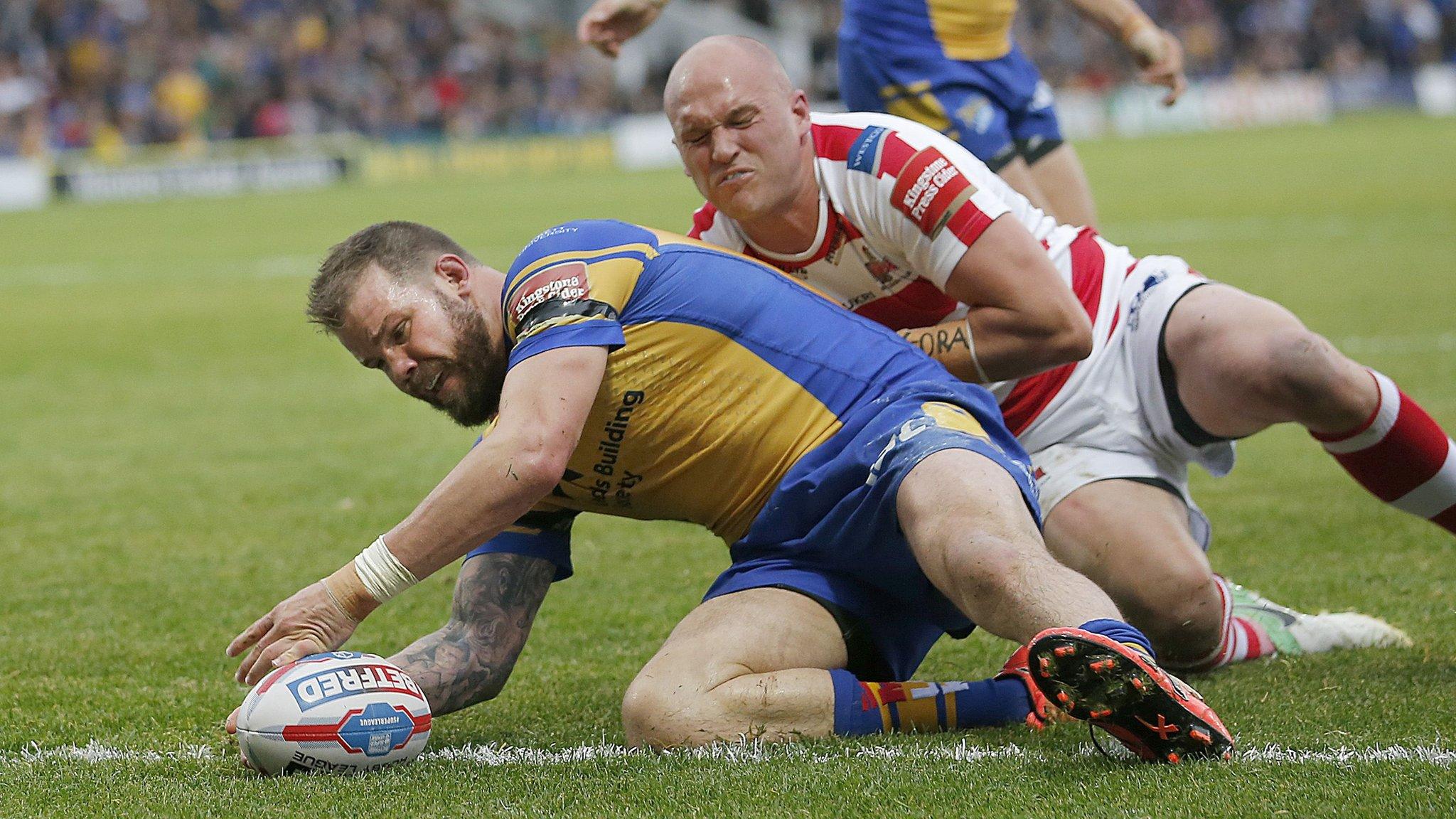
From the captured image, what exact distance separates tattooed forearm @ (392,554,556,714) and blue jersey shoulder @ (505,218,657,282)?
2.46 ft

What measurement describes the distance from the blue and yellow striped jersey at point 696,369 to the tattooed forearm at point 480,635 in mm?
245

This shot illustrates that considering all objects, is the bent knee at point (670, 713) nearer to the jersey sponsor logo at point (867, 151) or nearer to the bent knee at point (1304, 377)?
the jersey sponsor logo at point (867, 151)

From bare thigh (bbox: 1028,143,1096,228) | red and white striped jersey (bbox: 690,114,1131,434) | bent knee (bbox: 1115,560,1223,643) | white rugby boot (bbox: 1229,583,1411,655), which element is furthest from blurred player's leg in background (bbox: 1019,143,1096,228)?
bent knee (bbox: 1115,560,1223,643)

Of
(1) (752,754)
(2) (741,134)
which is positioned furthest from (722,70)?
(1) (752,754)

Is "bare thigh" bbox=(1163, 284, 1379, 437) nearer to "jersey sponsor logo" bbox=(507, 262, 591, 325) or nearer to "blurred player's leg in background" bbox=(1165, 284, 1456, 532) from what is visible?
"blurred player's leg in background" bbox=(1165, 284, 1456, 532)

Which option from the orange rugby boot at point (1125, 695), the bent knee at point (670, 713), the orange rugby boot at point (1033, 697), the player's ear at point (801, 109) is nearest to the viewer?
the orange rugby boot at point (1125, 695)

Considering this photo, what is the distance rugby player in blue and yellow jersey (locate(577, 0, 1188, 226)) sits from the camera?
597 centimetres

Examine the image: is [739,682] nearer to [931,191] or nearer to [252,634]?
[252,634]

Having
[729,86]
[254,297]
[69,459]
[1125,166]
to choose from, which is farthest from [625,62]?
[729,86]

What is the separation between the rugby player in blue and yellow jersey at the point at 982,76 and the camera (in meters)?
5.97

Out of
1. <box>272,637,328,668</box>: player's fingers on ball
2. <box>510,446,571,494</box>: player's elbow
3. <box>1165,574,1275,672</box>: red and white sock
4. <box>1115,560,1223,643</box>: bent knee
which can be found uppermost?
<box>510,446,571,494</box>: player's elbow

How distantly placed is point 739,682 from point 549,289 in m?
0.94

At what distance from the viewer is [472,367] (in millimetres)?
3781

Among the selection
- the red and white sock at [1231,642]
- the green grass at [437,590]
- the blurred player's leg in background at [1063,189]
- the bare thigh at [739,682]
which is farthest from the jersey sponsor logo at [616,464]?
the blurred player's leg in background at [1063,189]
